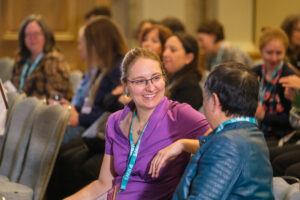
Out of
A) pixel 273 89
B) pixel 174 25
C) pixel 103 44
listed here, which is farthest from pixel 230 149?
pixel 174 25

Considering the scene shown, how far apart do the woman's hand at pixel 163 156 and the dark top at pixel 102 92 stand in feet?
6.92

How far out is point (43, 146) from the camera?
10.2 ft

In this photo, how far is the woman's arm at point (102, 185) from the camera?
2.43 meters

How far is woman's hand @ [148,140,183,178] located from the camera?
213cm

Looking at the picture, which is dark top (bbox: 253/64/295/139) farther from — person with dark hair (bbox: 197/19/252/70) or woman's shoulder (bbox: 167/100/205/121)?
woman's shoulder (bbox: 167/100/205/121)

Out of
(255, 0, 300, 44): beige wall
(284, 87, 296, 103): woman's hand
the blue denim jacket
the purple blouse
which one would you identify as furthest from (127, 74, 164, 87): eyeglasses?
(255, 0, 300, 44): beige wall

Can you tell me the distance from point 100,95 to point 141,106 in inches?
77.7

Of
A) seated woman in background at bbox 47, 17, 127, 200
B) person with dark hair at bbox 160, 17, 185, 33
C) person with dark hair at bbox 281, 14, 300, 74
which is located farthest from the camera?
person with dark hair at bbox 160, 17, 185, 33

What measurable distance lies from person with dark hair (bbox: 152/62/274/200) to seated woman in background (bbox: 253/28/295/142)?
2.15 meters

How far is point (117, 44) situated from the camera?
14.3ft

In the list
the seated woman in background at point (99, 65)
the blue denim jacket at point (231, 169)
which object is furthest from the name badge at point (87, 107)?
the blue denim jacket at point (231, 169)

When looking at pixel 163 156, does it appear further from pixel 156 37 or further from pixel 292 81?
pixel 156 37

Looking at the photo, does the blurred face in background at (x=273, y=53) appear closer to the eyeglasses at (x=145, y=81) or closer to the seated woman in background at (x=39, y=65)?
the seated woman in background at (x=39, y=65)

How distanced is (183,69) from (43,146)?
127 cm
